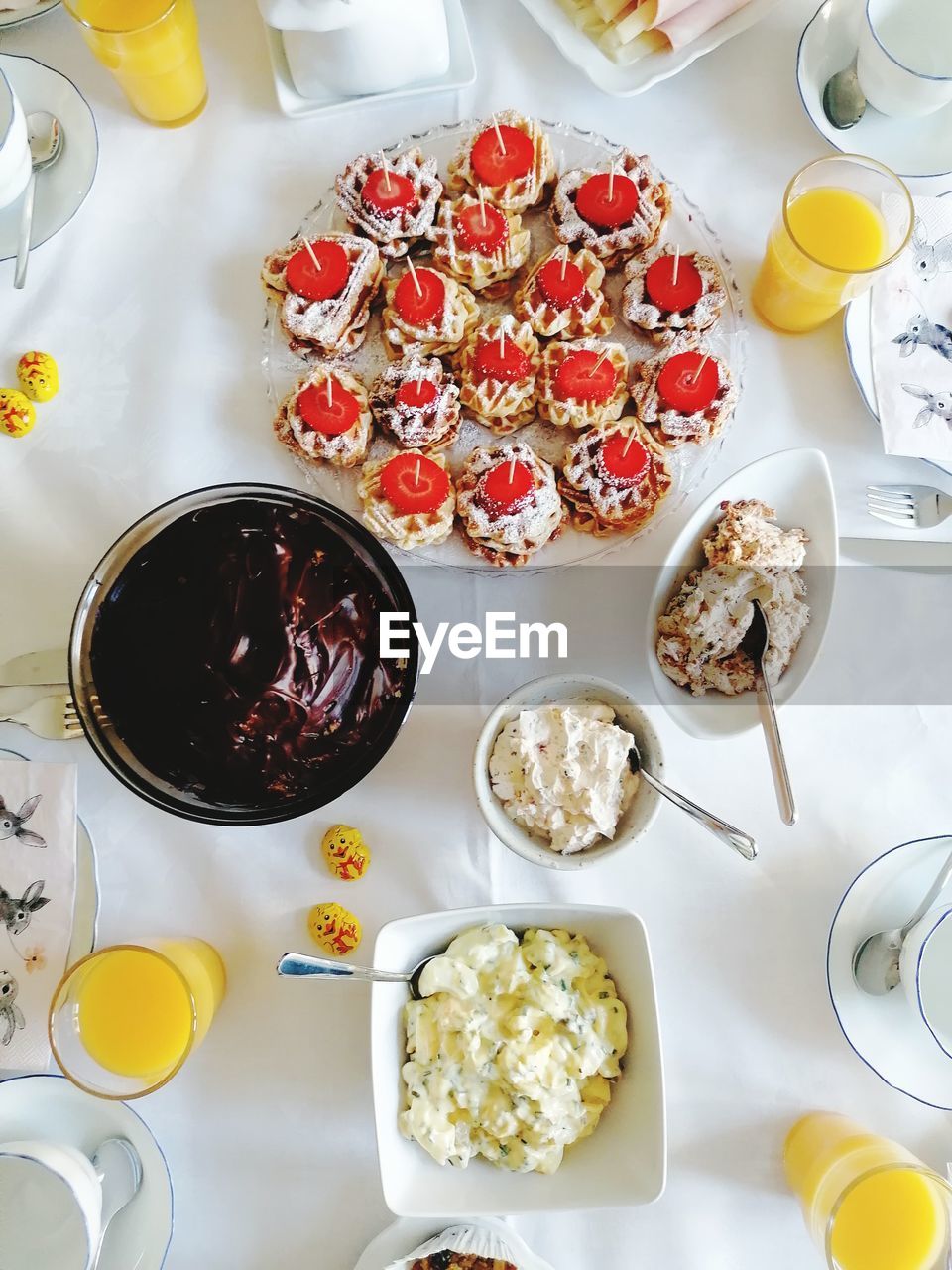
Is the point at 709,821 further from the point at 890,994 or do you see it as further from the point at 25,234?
the point at 25,234

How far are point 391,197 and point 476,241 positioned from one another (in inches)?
5.1

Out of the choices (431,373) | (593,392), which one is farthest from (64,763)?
(593,392)

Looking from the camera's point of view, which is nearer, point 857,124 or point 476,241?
point 476,241

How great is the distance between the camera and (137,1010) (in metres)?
1.21

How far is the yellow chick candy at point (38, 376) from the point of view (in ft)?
4.53

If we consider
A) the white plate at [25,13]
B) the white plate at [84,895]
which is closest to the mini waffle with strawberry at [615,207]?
the white plate at [25,13]

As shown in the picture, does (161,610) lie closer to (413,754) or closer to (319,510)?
(319,510)

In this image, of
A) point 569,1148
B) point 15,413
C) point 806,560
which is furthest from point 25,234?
point 569,1148

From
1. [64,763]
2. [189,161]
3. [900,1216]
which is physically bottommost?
[900,1216]

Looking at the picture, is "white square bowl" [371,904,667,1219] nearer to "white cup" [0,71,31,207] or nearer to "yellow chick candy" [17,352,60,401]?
"yellow chick candy" [17,352,60,401]

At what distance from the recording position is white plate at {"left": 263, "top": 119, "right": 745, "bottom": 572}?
130cm

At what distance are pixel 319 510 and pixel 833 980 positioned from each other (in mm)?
871

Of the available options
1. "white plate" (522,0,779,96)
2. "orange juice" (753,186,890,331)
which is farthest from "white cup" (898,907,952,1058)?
"white plate" (522,0,779,96)

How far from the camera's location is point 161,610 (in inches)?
44.9
